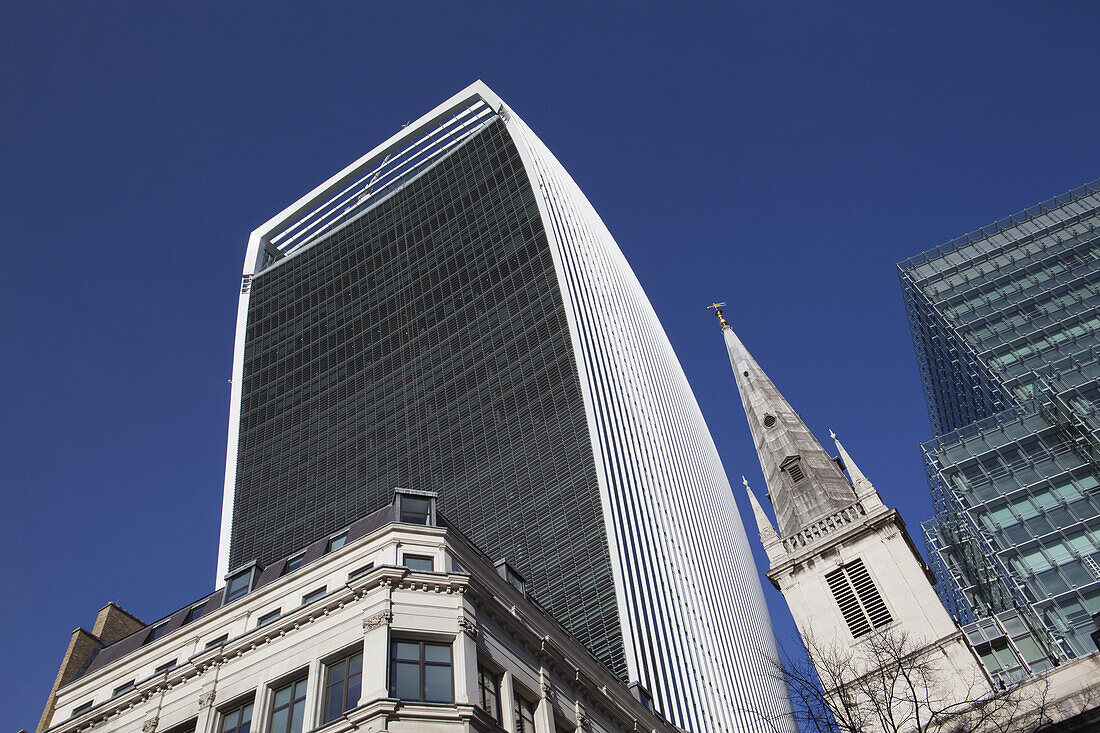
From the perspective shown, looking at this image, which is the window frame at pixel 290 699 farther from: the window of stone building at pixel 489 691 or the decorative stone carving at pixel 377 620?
the window of stone building at pixel 489 691

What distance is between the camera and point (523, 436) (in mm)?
96250

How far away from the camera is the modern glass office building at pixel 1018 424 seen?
5019cm

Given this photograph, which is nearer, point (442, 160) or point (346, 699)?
point (346, 699)

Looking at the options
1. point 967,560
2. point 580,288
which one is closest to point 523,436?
point 580,288

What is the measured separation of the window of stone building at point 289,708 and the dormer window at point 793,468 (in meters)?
44.9

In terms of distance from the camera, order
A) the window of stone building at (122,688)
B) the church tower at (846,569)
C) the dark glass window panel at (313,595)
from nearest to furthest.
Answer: the dark glass window panel at (313,595)
the window of stone building at (122,688)
the church tower at (846,569)

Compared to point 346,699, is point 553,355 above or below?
above

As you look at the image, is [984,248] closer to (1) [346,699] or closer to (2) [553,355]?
(2) [553,355]

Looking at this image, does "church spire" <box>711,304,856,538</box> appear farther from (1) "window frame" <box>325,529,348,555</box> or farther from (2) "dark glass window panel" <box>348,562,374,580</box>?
(2) "dark glass window panel" <box>348,562,374,580</box>

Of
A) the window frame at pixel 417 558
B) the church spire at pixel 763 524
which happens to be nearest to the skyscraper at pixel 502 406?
the church spire at pixel 763 524

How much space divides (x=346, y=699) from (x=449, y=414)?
263ft

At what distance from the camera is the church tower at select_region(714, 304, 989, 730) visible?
4816cm

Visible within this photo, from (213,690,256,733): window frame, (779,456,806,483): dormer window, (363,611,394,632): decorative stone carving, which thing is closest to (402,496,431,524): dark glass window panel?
(363,611,394,632): decorative stone carving

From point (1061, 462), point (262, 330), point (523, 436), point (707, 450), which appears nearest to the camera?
point (1061, 462)
